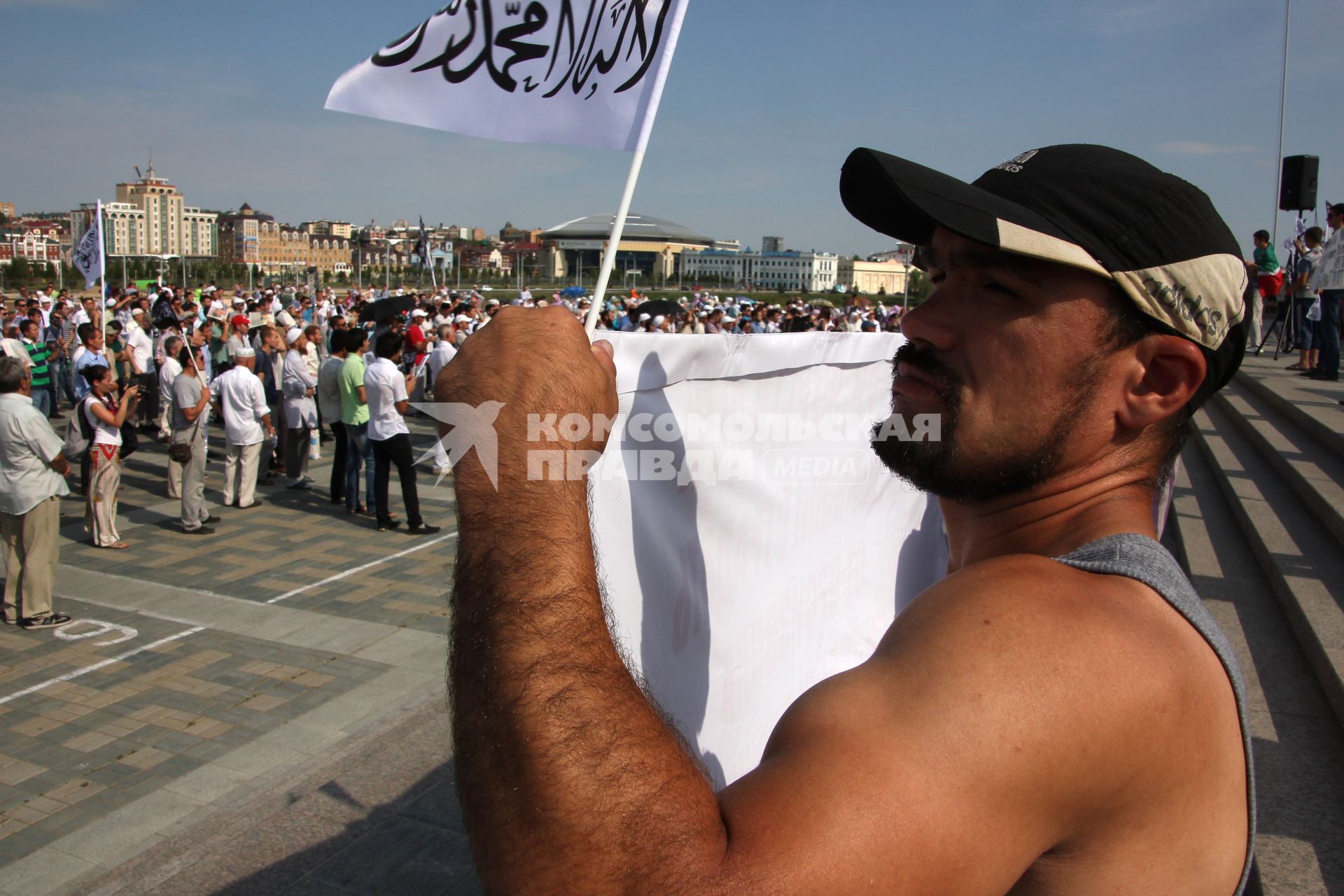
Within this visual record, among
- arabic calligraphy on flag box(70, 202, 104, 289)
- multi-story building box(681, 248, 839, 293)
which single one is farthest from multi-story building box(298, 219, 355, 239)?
arabic calligraphy on flag box(70, 202, 104, 289)

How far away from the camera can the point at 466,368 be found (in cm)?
99

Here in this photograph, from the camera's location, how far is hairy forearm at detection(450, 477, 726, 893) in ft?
2.40

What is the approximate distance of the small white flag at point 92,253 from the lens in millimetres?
14805

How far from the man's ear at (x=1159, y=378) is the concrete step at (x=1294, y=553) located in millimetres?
2763

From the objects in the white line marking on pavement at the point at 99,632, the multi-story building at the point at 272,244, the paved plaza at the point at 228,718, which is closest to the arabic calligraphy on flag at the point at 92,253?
the paved plaza at the point at 228,718

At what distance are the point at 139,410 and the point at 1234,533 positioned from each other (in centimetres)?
1551

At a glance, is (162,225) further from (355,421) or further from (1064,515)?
(1064,515)

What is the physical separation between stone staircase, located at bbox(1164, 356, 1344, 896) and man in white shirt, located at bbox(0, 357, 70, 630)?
7.83 metres

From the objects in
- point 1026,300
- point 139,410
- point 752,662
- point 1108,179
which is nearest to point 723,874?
point 1026,300

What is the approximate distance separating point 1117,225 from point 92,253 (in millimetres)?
17849

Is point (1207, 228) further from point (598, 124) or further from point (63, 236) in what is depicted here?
point (63, 236)

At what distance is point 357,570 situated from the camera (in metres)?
8.59

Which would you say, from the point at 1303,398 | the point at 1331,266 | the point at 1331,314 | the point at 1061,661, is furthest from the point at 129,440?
the point at 1331,314

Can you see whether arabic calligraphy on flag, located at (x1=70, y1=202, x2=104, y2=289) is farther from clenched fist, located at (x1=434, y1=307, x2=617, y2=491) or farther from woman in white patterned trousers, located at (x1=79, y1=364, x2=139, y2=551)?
clenched fist, located at (x1=434, y1=307, x2=617, y2=491)
